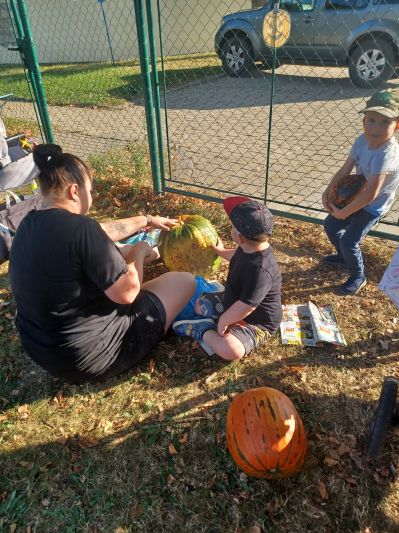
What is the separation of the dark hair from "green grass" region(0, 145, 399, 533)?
1380mm

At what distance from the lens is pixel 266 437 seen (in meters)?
2.07

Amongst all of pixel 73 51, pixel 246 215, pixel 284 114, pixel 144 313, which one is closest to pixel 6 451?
pixel 144 313

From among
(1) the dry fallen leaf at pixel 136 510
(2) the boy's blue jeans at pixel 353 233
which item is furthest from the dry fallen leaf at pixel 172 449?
(2) the boy's blue jeans at pixel 353 233

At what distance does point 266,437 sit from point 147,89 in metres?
3.64

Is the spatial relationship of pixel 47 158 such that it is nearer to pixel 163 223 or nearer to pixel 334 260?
pixel 163 223

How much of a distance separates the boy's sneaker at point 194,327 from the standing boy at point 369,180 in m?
1.29

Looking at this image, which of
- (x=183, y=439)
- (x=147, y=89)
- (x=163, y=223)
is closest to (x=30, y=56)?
(x=147, y=89)

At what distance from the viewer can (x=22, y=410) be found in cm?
264

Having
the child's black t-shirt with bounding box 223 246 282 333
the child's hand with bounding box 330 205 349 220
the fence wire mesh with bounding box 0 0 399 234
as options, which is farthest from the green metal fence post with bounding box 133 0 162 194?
the child's black t-shirt with bounding box 223 246 282 333

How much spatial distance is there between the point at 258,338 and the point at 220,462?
89 centimetres

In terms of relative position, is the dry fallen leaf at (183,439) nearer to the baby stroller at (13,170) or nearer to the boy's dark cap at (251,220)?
the boy's dark cap at (251,220)

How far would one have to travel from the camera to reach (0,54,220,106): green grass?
10352mm

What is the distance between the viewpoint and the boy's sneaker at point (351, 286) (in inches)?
137

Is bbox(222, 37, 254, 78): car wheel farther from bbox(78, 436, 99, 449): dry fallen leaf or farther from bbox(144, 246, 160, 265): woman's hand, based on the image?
bbox(78, 436, 99, 449): dry fallen leaf
